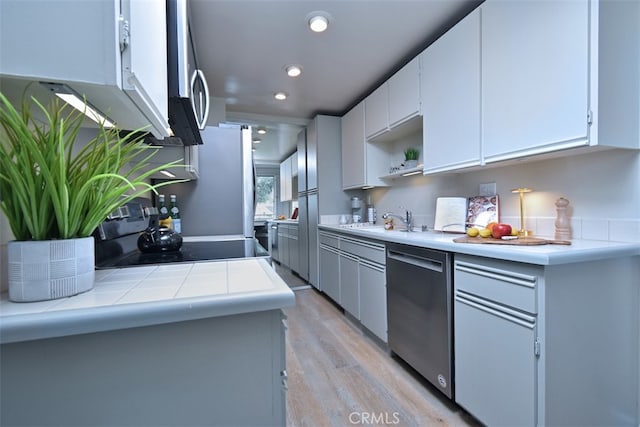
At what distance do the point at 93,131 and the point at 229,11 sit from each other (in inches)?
46.6

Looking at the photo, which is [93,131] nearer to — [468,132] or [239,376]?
[239,376]

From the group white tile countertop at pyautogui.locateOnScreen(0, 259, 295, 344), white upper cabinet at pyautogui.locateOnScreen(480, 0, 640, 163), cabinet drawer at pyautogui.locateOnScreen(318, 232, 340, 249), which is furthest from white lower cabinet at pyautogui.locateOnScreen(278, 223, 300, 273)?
white tile countertop at pyautogui.locateOnScreen(0, 259, 295, 344)

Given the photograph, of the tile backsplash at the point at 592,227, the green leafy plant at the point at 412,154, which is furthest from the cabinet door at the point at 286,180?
the tile backsplash at the point at 592,227

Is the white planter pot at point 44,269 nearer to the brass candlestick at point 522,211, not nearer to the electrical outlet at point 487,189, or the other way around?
the brass candlestick at point 522,211

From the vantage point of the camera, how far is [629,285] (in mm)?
1238

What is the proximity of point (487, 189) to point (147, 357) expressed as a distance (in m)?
2.09

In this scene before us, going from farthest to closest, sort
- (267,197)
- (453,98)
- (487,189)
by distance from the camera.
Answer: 1. (267,197)
2. (487,189)
3. (453,98)

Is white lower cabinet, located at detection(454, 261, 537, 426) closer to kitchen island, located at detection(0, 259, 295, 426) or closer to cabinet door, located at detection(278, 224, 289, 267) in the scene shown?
kitchen island, located at detection(0, 259, 295, 426)

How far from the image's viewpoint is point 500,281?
1218 millimetres

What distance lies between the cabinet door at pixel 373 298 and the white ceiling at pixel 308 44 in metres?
1.74

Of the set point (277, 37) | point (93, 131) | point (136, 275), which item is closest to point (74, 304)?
point (136, 275)

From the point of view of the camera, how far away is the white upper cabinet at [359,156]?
3.01 metres

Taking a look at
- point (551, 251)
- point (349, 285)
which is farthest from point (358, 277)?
point (551, 251)

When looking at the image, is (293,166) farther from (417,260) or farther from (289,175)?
(417,260)
